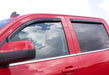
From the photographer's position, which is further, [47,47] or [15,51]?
[47,47]

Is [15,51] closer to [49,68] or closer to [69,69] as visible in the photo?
[49,68]

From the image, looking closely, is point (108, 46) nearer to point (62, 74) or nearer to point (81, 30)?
point (81, 30)

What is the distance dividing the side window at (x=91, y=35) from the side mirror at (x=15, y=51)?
1368mm

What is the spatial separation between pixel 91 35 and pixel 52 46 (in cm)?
100

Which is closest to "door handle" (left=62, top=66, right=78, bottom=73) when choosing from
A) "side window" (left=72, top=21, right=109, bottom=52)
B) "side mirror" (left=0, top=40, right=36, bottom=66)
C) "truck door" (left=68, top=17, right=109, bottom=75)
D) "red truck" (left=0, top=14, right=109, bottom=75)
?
"red truck" (left=0, top=14, right=109, bottom=75)

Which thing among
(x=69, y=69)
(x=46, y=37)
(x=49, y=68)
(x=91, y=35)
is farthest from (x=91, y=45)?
(x=49, y=68)

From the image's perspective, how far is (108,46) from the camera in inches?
143

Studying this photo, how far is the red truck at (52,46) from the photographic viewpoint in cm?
191

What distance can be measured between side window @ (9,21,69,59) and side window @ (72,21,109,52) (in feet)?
1.19

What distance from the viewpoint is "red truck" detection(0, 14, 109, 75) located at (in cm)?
191

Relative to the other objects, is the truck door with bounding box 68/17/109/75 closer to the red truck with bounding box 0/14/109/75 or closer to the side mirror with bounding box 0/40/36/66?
the red truck with bounding box 0/14/109/75

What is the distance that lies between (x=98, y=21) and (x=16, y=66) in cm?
226

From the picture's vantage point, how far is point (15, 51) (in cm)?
186

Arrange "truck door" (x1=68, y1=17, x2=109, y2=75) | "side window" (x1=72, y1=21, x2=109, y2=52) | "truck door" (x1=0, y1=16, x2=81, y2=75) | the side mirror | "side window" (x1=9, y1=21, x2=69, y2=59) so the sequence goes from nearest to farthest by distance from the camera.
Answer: the side mirror < "truck door" (x1=0, y1=16, x2=81, y2=75) < "side window" (x1=9, y1=21, x2=69, y2=59) < "truck door" (x1=68, y1=17, x2=109, y2=75) < "side window" (x1=72, y1=21, x2=109, y2=52)
